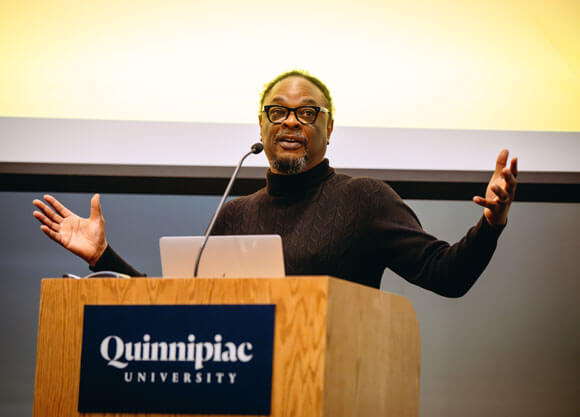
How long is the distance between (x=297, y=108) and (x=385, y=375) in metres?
0.99

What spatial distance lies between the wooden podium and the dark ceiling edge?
2487 millimetres

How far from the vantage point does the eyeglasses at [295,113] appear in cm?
234

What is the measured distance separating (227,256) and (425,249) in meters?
0.66

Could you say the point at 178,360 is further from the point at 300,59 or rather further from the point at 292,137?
the point at 300,59

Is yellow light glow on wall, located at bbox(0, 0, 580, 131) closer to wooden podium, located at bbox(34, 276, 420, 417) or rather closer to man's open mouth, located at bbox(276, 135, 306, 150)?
man's open mouth, located at bbox(276, 135, 306, 150)

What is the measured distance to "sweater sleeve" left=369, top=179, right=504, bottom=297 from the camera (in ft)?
6.01

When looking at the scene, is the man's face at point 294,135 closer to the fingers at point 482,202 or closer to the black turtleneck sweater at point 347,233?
the black turtleneck sweater at point 347,233

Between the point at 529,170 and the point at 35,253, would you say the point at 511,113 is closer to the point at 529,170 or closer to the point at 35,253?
the point at 529,170

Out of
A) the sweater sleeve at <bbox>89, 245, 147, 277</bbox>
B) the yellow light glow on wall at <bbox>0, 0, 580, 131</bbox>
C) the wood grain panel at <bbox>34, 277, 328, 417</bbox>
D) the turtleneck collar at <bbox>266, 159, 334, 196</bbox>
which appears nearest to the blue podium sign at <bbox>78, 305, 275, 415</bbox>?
the wood grain panel at <bbox>34, 277, 328, 417</bbox>

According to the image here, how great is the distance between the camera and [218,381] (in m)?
1.48

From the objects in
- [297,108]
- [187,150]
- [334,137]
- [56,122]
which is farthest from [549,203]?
[56,122]

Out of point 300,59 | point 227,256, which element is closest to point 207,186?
point 300,59

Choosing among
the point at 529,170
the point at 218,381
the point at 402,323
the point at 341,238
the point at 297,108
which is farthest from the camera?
the point at 529,170

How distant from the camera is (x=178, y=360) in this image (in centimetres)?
151
